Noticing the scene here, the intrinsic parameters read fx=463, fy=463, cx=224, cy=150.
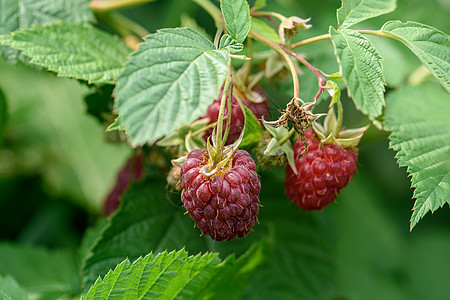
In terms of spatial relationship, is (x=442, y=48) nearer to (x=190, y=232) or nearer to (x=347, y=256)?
(x=190, y=232)

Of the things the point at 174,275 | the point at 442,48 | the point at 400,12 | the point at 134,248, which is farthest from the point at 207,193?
the point at 400,12

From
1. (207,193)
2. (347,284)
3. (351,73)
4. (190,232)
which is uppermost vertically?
(351,73)

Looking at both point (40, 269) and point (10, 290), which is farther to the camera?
point (40, 269)

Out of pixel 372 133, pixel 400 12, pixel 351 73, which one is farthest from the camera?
pixel 400 12

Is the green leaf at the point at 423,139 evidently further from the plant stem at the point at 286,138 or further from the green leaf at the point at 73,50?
the green leaf at the point at 73,50

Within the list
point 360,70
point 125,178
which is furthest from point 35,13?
point 360,70

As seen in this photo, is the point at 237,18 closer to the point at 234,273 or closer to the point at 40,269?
the point at 234,273

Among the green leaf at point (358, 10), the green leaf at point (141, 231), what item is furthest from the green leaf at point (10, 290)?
the green leaf at point (358, 10)
